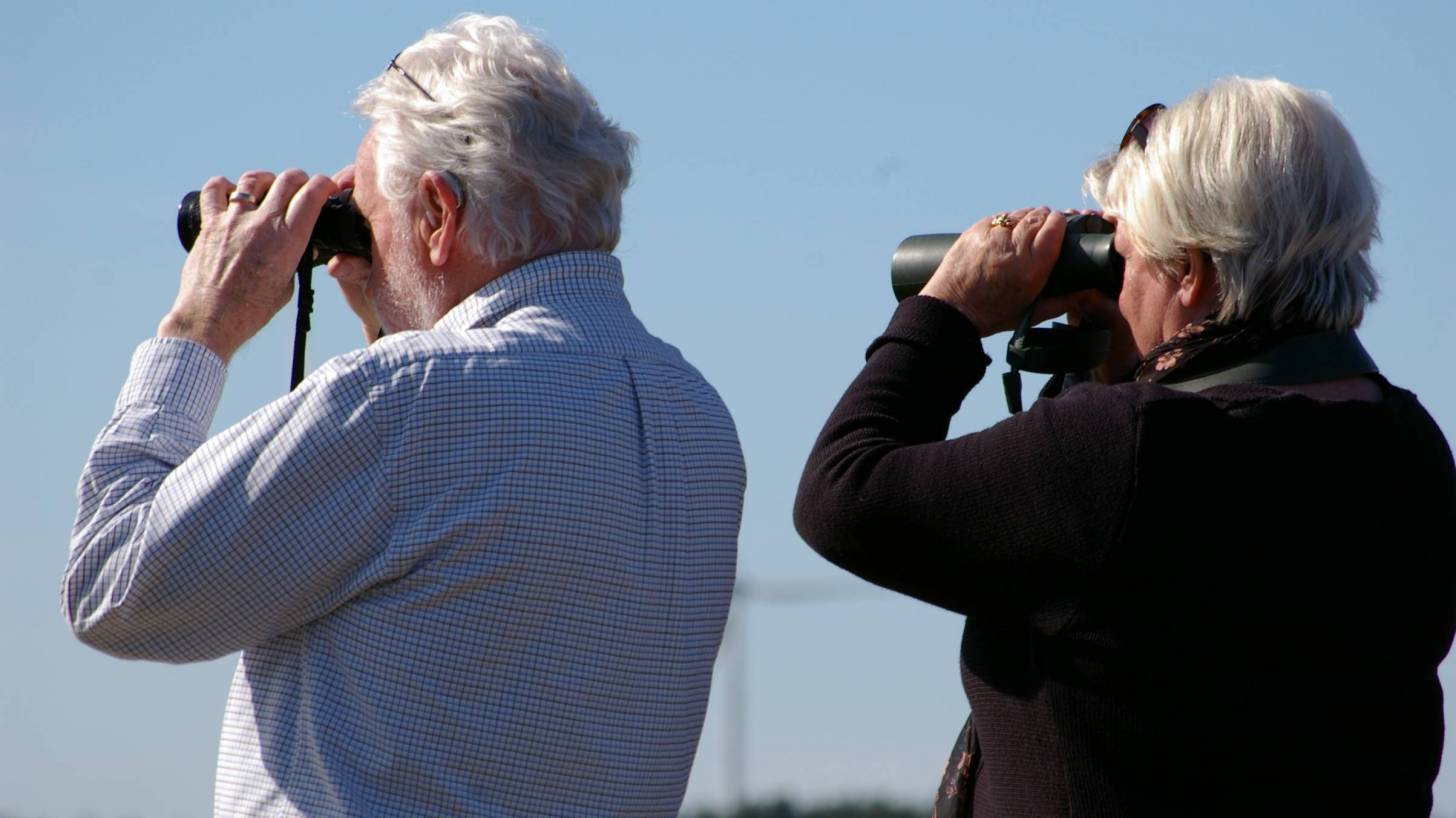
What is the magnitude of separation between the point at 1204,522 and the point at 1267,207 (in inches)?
17.4

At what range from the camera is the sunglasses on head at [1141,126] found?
2.75 m

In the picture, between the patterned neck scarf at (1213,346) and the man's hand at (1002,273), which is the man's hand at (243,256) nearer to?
the man's hand at (1002,273)

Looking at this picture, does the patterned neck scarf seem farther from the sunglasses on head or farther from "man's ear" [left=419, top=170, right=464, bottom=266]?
"man's ear" [left=419, top=170, right=464, bottom=266]

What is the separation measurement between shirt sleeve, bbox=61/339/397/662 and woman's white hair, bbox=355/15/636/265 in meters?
0.38

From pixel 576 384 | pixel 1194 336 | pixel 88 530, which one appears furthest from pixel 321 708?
pixel 1194 336

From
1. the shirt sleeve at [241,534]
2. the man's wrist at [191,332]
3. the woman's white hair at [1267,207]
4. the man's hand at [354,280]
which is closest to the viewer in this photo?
the shirt sleeve at [241,534]

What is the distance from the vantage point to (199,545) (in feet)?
7.74

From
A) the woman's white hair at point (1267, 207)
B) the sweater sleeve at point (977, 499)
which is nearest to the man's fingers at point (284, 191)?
the sweater sleeve at point (977, 499)

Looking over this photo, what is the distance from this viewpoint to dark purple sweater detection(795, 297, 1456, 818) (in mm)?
2432

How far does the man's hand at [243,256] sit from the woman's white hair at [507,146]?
15 cm

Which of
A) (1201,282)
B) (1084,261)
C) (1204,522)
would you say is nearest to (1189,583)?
(1204,522)

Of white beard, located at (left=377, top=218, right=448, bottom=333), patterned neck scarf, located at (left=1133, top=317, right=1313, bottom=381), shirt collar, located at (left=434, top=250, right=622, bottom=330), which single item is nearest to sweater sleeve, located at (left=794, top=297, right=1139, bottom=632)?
patterned neck scarf, located at (left=1133, top=317, right=1313, bottom=381)

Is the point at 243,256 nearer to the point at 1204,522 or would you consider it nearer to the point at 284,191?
the point at 284,191

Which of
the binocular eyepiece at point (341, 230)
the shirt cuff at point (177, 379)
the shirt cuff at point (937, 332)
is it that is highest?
the binocular eyepiece at point (341, 230)
